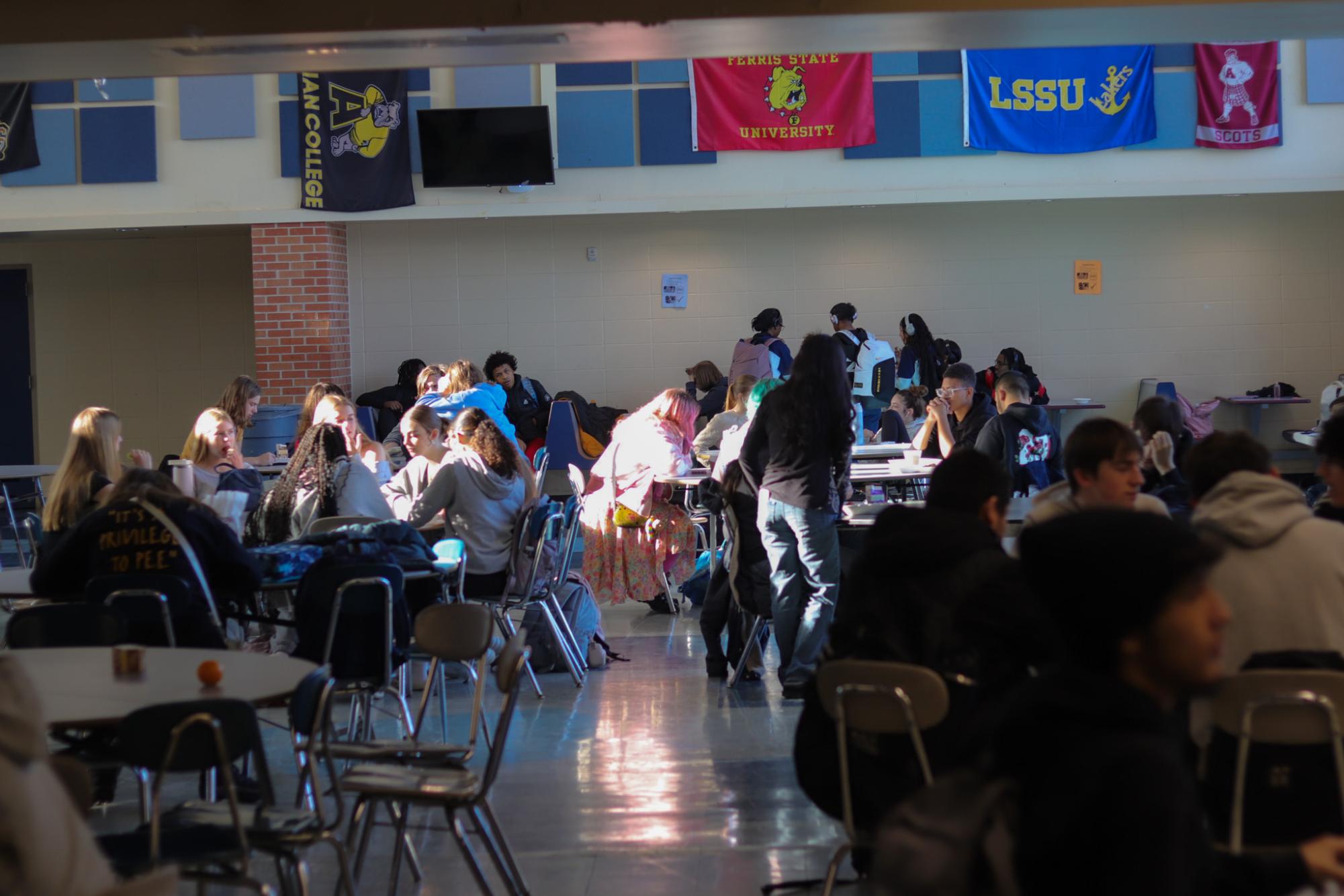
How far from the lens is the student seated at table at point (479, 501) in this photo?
20.4ft

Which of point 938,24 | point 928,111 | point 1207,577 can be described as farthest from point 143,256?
point 1207,577

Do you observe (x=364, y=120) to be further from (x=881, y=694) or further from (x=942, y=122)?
(x=881, y=694)

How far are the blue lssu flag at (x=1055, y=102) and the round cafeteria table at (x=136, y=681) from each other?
9.17 metres

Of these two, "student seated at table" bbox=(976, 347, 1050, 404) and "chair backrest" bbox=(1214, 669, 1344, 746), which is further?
"student seated at table" bbox=(976, 347, 1050, 404)

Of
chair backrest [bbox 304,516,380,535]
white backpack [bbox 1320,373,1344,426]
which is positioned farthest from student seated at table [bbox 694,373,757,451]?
white backpack [bbox 1320,373,1344,426]

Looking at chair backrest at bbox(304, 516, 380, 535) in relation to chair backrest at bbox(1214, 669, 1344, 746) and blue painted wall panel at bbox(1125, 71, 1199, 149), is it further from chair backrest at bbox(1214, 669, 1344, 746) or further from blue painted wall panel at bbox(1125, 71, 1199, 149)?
blue painted wall panel at bbox(1125, 71, 1199, 149)

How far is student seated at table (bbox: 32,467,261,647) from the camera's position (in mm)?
4523

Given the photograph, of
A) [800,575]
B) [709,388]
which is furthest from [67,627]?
[709,388]

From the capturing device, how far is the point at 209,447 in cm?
621

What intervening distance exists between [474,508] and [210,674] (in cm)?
290

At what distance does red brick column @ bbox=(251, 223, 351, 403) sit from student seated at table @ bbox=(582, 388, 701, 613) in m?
5.12

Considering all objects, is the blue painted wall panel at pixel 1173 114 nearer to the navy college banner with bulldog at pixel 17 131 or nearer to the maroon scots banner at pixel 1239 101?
the maroon scots banner at pixel 1239 101

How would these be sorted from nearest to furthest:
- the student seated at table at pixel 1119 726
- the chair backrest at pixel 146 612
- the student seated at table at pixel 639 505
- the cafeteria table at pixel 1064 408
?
the student seated at table at pixel 1119 726, the chair backrest at pixel 146 612, the student seated at table at pixel 639 505, the cafeteria table at pixel 1064 408

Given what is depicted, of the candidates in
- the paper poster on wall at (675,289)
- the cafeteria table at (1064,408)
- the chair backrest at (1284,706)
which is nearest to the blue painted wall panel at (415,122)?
the paper poster on wall at (675,289)
